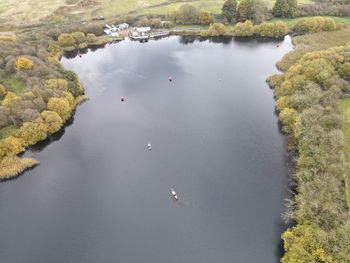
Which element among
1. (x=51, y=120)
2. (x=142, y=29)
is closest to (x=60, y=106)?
(x=51, y=120)

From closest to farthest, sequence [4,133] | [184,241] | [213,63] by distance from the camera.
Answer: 1. [184,241]
2. [4,133]
3. [213,63]

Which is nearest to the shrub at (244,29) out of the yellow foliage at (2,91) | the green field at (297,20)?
the green field at (297,20)

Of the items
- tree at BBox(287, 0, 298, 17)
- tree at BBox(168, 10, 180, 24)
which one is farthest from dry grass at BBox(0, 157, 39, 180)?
tree at BBox(287, 0, 298, 17)

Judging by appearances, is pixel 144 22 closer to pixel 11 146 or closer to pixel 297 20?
pixel 297 20

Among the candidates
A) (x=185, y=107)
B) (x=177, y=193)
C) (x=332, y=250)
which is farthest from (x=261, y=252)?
(x=185, y=107)

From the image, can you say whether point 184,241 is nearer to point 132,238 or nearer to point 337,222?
point 132,238

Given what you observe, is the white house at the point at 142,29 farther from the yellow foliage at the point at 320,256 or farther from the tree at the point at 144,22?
the yellow foliage at the point at 320,256

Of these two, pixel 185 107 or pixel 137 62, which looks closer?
pixel 185 107
